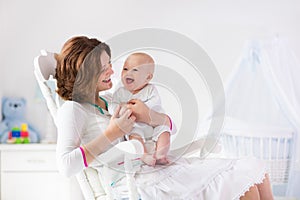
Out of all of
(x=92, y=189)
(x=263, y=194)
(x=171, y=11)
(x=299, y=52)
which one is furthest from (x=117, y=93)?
(x=299, y=52)

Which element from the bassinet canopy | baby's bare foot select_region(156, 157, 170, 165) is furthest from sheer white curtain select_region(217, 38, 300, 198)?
baby's bare foot select_region(156, 157, 170, 165)

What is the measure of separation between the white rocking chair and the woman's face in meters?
0.22

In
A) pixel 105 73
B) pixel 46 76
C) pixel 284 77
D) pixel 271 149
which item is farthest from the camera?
pixel 284 77

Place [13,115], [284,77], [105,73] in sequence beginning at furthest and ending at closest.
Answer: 1. [13,115]
2. [284,77]
3. [105,73]

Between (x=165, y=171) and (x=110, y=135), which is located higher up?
(x=110, y=135)

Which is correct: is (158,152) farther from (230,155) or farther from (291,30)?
(291,30)

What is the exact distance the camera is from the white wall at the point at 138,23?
4004 millimetres

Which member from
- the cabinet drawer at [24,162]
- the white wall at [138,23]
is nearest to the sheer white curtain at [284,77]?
the white wall at [138,23]

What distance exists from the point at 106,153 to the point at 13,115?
2.35 metres

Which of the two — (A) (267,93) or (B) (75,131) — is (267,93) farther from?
(B) (75,131)

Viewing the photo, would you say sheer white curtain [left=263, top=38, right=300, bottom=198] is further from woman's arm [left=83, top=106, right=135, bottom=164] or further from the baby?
woman's arm [left=83, top=106, right=135, bottom=164]

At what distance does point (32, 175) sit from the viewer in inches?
143

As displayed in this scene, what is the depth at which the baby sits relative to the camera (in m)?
1.76

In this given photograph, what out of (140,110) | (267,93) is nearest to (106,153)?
(140,110)
